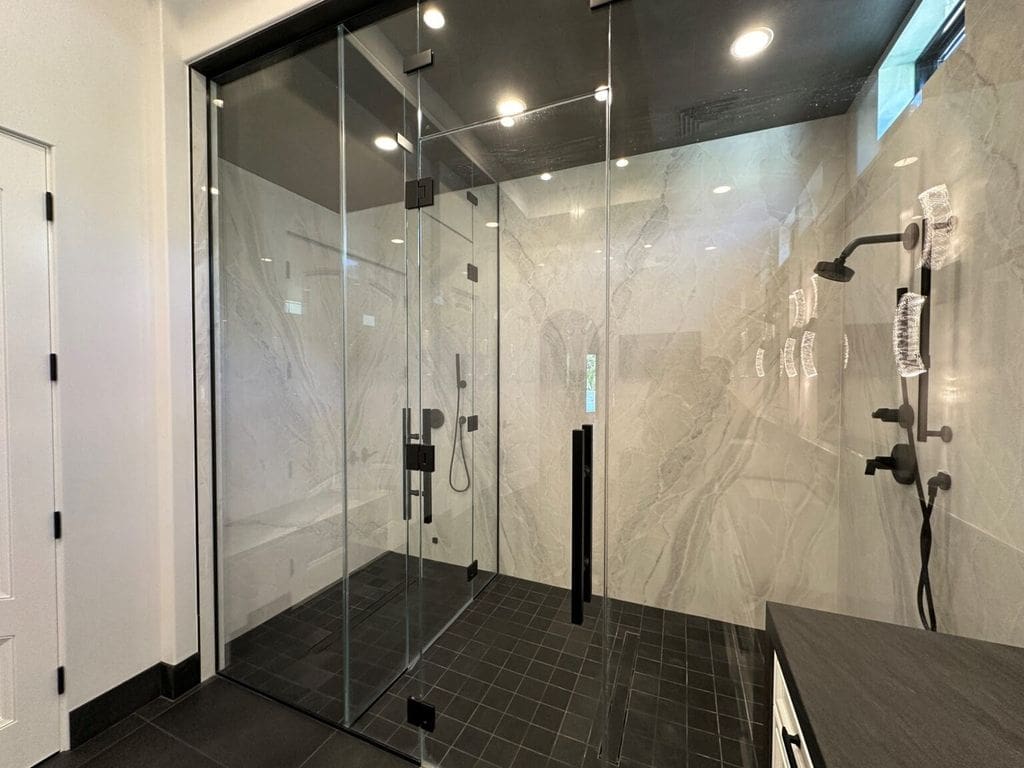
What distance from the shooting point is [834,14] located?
143cm

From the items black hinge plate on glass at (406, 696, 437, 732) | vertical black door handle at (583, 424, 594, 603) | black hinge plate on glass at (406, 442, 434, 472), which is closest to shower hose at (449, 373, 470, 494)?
black hinge plate on glass at (406, 442, 434, 472)

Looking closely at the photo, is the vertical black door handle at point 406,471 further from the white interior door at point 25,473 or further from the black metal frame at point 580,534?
the white interior door at point 25,473

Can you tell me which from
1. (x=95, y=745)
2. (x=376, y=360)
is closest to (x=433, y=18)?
(x=376, y=360)

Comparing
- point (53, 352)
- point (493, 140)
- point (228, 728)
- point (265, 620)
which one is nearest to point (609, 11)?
point (493, 140)

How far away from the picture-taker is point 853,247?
1634mm

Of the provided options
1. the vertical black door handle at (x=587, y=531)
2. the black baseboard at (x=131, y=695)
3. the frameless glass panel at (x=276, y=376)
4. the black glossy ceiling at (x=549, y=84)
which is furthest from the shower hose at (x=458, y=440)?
the black baseboard at (x=131, y=695)

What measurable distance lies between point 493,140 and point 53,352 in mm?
2102

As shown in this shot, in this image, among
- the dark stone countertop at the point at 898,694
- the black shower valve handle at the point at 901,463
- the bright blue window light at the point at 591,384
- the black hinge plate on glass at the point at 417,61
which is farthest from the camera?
the bright blue window light at the point at 591,384

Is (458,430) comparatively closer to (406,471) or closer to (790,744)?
(406,471)

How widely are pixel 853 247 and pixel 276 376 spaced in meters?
2.84

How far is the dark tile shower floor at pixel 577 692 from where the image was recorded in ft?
4.99

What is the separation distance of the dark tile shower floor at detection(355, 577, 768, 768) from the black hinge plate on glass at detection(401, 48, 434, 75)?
246cm

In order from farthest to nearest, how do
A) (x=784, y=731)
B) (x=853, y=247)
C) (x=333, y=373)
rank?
(x=333, y=373) → (x=853, y=247) → (x=784, y=731)

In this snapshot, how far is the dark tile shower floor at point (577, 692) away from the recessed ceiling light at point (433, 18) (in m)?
2.56
